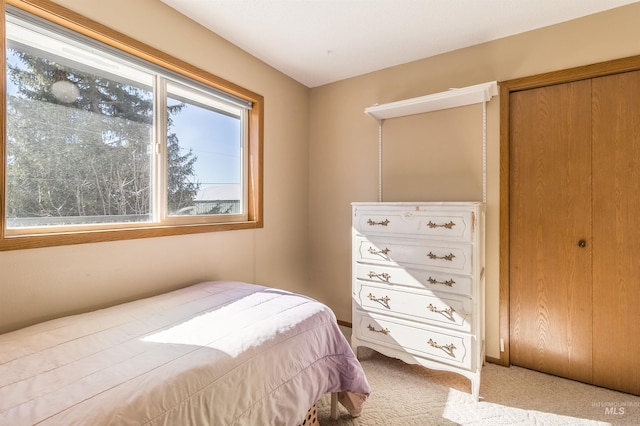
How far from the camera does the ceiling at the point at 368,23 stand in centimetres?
188

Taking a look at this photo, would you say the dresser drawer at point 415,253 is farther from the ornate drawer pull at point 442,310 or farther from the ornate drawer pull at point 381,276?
the ornate drawer pull at point 442,310

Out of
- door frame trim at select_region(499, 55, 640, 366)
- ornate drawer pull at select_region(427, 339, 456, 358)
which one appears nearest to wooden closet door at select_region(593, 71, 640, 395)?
door frame trim at select_region(499, 55, 640, 366)

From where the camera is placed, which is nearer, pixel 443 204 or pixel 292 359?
pixel 292 359

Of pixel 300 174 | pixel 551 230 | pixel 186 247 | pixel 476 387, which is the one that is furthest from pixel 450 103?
pixel 186 247

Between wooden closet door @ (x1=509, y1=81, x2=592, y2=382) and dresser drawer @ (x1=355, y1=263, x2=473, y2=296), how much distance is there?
0.65 m

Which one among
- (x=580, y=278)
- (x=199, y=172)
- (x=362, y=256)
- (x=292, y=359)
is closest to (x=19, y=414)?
(x=292, y=359)

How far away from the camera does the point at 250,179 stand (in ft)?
8.57

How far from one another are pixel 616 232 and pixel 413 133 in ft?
4.93

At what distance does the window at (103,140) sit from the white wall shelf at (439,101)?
3.81 feet

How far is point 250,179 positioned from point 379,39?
4.86ft

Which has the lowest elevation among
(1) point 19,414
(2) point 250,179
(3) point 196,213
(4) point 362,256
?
(1) point 19,414

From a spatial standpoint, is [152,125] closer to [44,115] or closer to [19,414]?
[44,115]

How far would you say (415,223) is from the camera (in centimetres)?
204

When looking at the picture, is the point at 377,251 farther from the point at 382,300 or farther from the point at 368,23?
the point at 368,23
